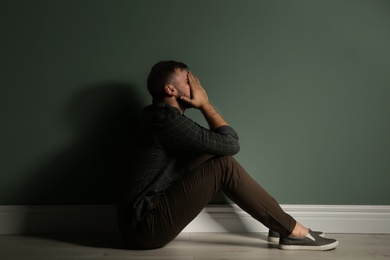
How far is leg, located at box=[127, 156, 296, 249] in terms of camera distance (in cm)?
226

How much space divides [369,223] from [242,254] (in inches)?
34.3

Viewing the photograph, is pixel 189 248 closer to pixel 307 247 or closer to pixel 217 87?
pixel 307 247

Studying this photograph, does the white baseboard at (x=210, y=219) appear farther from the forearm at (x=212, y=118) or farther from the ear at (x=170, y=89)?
the ear at (x=170, y=89)

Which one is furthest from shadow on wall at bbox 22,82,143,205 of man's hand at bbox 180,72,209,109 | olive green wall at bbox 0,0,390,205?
man's hand at bbox 180,72,209,109

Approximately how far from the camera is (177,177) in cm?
243

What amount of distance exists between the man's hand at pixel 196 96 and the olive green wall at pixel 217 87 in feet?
0.73

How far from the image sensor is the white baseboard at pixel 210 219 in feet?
8.69

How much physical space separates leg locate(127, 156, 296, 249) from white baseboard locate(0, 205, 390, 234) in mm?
374

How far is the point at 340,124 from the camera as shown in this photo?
2732 millimetres

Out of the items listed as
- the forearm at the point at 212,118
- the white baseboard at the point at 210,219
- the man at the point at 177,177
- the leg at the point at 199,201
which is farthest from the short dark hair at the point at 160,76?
the white baseboard at the point at 210,219

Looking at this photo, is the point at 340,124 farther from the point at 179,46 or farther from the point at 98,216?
the point at 98,216

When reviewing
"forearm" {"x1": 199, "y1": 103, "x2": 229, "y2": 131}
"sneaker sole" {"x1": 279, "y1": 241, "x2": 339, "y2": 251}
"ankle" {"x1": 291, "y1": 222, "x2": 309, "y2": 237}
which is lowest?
"sneaker sole" {"x1": 279, "y1": 241, "x2": 339, "y2": 251}

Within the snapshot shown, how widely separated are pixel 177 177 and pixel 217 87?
565 millimetres

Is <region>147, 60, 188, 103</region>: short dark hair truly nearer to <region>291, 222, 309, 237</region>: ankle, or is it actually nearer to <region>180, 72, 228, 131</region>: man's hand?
<region>180, 72, 228, 131</region>: man's hand
